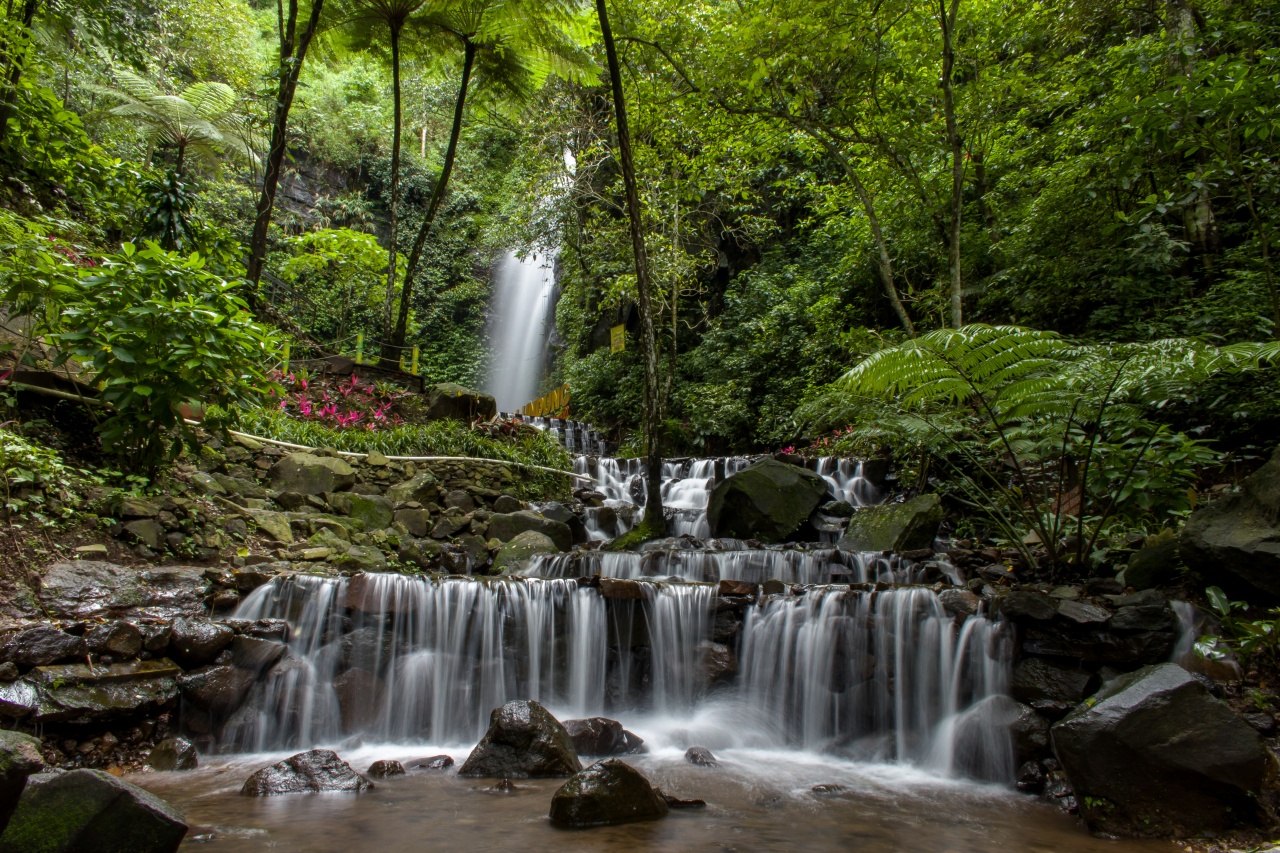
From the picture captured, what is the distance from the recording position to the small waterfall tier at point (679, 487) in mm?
10148

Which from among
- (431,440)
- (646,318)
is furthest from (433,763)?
(431,440)

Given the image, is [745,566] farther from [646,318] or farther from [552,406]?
[552,406]

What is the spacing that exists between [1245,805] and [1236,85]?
188 inches

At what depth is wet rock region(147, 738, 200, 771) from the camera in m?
4.18

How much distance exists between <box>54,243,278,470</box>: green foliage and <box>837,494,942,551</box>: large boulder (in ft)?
21.8

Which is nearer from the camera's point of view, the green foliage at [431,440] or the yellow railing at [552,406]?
the green foliage at [431,440]

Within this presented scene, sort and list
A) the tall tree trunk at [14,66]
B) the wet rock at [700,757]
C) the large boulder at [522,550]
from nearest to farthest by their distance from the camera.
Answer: the wet rock at [700,757] < the tall tree trunk at [14,66] < the large boulder at [522,550]

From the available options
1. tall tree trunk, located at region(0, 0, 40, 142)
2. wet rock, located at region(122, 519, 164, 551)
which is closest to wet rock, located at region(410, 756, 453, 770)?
wet rock, located at region(122, 519, 164, 551)

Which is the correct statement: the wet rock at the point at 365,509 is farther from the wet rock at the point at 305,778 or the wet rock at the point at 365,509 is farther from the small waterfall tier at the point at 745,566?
the wet rock at the point at 305,778

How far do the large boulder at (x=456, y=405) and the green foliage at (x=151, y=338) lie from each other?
631cm

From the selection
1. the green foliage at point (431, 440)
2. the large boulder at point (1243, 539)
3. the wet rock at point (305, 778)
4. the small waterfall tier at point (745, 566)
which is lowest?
the wet rock at point (305, 778)

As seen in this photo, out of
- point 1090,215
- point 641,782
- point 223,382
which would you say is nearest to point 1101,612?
point 641,782

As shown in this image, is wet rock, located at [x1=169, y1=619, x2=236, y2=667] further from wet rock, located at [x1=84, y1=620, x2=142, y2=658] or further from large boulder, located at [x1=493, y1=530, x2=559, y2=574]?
large boulder, located at [x1=493, y1=530, x2=559, y2=574]

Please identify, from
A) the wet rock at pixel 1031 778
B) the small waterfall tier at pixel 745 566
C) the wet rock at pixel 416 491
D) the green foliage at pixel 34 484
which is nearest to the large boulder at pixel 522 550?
the small waterfall tier at pixel 745 566
